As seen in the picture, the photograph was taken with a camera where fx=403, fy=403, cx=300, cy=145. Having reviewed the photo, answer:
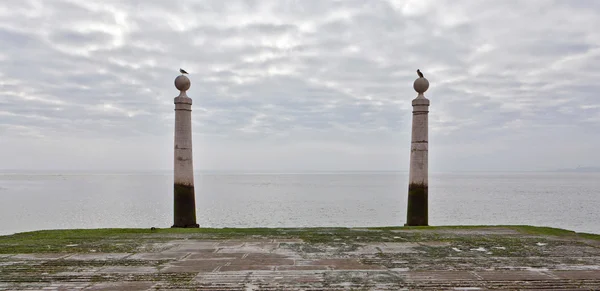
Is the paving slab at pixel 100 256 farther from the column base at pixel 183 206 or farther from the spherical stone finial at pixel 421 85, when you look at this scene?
the spherical stone finial at pixel 421 85

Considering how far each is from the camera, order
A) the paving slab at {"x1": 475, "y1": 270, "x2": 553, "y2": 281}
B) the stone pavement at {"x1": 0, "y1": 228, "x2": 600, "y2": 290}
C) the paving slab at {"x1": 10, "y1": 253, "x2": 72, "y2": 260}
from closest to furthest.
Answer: the stone pavement at {"x1": 0, "y1": 228, "x2": 600, "y2": 290} < the paving slab at {"x1": 475, "y1": 270, "x2": 553, "y2": 281} < the paving slab at {"x1": 10, "y1": 253, "x2": 72, "y2": 260}

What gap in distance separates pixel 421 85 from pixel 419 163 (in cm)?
342

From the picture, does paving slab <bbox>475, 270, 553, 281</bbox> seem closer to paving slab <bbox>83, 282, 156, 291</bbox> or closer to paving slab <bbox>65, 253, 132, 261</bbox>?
paving slab <bbox>83, 282, 156, 291</bbox>

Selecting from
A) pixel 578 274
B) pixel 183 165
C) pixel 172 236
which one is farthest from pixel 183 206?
pixel 578 274

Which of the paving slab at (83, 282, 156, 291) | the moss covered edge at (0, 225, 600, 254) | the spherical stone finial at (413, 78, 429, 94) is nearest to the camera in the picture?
the paving slab at (83, 282, 156, 291)

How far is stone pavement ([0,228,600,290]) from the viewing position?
732cm

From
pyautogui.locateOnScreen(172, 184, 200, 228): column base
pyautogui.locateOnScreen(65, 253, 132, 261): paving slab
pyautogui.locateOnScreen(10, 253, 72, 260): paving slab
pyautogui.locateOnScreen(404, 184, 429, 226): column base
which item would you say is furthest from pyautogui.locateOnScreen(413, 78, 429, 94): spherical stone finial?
pyautogui.locateOnScreen(10, 253, 72, 260): paving slab

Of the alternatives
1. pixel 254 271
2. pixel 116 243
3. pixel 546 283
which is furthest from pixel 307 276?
pixel 116 243

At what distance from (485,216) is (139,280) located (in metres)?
39.7

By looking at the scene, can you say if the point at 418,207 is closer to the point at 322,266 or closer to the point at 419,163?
the point at 419,163

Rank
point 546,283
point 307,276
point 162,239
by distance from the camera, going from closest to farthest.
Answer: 1. point 546,283
2. point 307,276
3. point 162,239

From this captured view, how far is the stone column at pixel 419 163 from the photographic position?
17.4 m

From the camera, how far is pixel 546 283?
24.0 feet

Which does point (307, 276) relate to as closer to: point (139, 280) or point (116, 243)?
point (139, 280)
